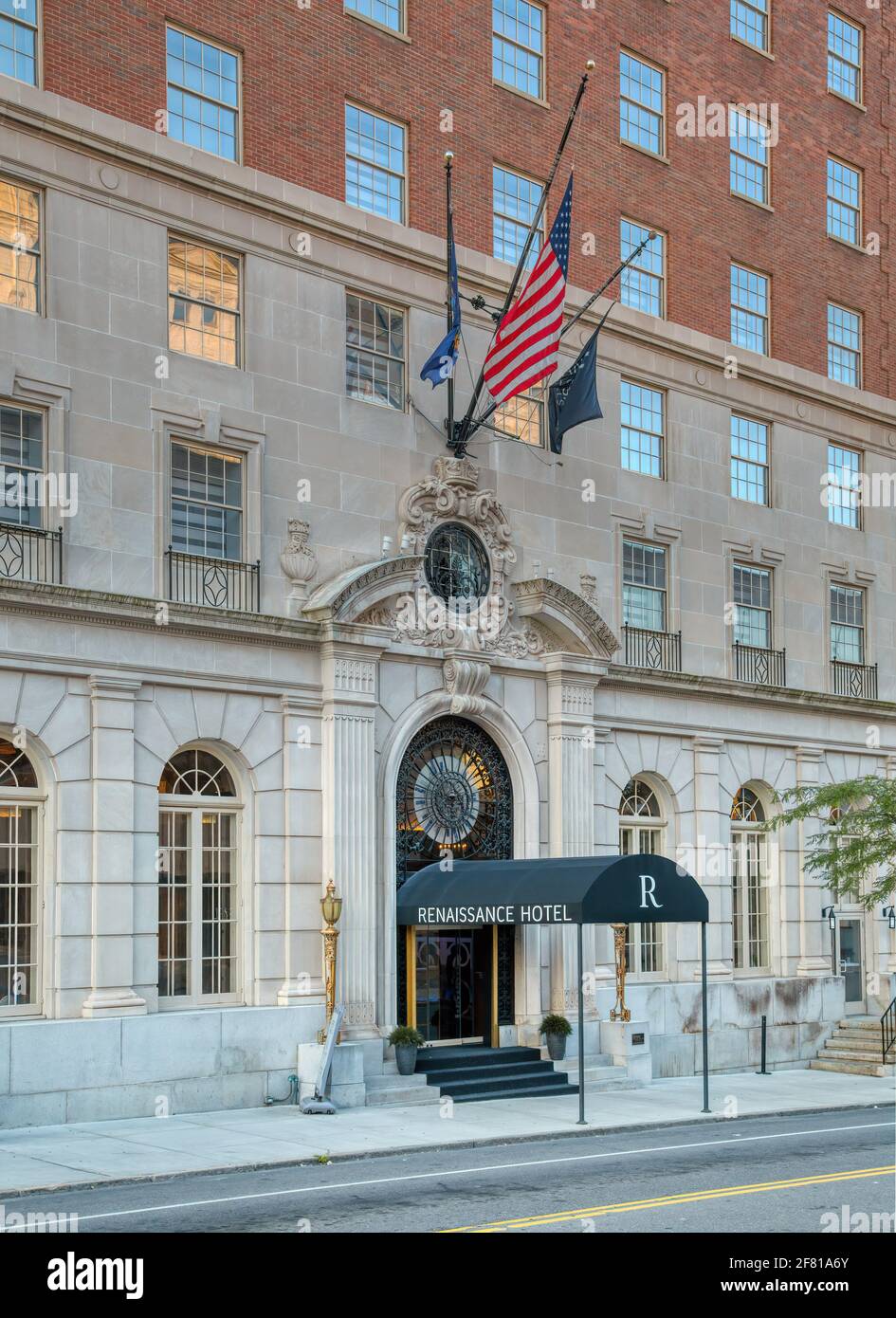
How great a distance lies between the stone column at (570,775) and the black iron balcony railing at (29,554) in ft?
32.4

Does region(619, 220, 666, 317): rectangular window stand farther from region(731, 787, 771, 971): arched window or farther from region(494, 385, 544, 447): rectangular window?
region(731, 787, 771, 971): arched window

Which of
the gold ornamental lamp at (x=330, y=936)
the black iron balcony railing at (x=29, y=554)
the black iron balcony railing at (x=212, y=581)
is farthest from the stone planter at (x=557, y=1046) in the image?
the black iron balcony railing at (x=29, y=554)

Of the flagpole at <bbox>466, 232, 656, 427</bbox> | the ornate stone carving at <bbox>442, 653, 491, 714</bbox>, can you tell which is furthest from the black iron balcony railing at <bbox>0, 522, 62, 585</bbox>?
the flagpole at <bbox>466, 232, 656, 427</bbox>

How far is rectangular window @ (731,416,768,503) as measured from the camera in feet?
111

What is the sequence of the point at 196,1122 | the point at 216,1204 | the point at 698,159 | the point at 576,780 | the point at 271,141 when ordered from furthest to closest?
the point at 698,159 < the point at 576,780 < the point at 271,141 < the point at 196,1122 < the point at 216,1204

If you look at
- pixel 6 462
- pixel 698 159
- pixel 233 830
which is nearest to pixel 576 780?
pixel 233 830

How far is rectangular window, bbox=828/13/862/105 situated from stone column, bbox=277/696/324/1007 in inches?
872

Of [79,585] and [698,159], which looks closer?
[79,585]

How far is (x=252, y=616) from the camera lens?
23922mm

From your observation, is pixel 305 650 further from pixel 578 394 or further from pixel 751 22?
pixel 751 22

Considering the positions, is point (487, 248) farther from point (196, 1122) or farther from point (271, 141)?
point (196, 1122)

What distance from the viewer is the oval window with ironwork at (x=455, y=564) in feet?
89.0

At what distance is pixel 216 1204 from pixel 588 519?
56.8 ft

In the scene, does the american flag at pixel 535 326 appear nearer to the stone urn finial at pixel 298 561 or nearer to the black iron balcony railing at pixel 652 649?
the stone urn finial at pixel 298 561
